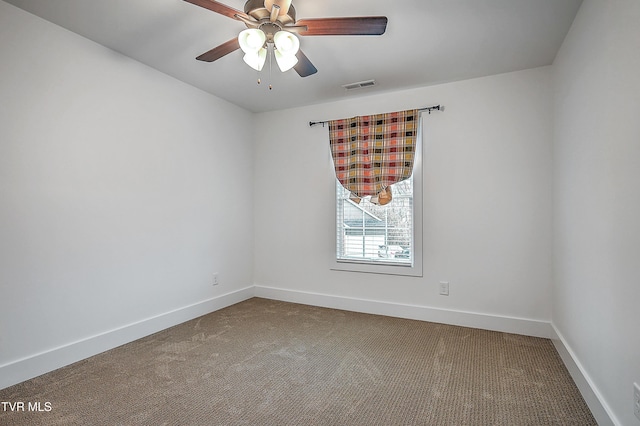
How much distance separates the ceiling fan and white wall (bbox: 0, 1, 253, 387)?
1462 mm

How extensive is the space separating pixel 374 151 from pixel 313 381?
7.95 ft

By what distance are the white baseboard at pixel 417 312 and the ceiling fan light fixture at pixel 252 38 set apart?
2.84 meters

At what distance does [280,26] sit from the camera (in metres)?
1.95

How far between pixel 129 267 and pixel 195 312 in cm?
93

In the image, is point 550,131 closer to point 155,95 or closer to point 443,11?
point 443,11

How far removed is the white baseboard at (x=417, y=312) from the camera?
9.91 feet

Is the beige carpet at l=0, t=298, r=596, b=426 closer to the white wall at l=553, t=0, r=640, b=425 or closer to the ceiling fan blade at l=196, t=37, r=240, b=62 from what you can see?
the white wall at l=553, t=0, r=640, b=425

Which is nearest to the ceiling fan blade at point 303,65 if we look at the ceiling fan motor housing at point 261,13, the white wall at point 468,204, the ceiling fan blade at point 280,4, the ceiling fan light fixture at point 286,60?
the ceiling fan light fixture at point 286,60

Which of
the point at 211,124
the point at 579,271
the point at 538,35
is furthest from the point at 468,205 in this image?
the point at 211,124

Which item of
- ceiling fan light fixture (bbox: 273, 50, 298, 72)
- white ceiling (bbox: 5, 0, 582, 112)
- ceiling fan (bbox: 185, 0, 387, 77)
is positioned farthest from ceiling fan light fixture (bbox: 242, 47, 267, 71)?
white ceiling (bbox: 5, 0, 582, 112)

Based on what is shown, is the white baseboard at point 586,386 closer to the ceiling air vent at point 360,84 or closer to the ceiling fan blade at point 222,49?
the ceiling air vent at point 360,84

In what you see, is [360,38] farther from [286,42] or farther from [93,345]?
[93,345]

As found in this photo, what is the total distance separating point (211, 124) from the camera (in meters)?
3.80

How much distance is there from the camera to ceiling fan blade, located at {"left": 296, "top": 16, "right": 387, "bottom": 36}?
1.76 meters
